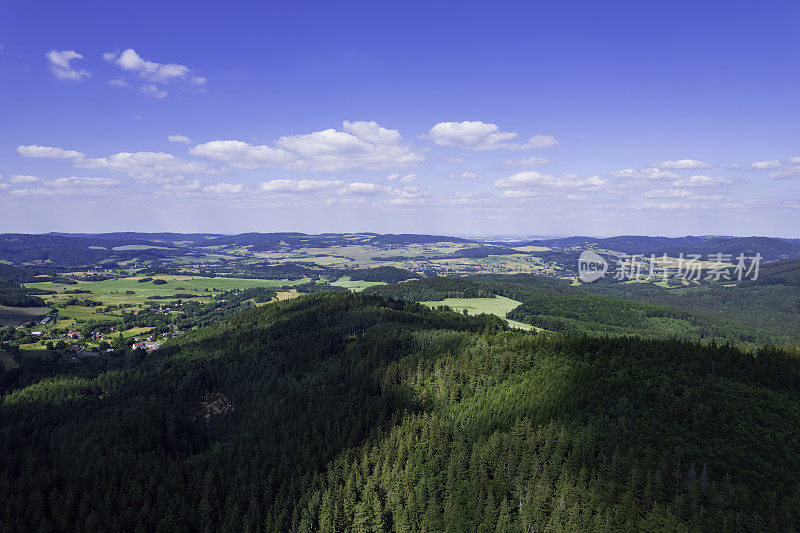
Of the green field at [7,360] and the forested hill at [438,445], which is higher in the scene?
the forested hill at [438,445]

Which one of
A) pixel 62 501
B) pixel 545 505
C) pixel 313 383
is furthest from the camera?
pixel 313 383

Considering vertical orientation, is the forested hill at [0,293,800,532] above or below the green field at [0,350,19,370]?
above

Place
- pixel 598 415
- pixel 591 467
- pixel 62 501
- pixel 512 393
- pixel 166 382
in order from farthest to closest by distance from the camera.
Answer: pixel 166 382 → pixel 512 393 → pixel 598 415 → pixel 62 501 → pixel 591 467

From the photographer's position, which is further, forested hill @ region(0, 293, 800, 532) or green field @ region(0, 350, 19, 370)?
green field @ region(0, 350, 19, 370)

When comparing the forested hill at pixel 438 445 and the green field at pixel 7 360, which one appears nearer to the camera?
the forested hill at pixel 438 445

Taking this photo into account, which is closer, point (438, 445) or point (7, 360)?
point (438, 445)

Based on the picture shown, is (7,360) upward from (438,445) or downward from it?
downward

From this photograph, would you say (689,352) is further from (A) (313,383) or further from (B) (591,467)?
(A) (313,383)

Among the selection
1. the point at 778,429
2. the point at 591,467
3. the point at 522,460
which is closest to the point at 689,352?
the point at 778,429
